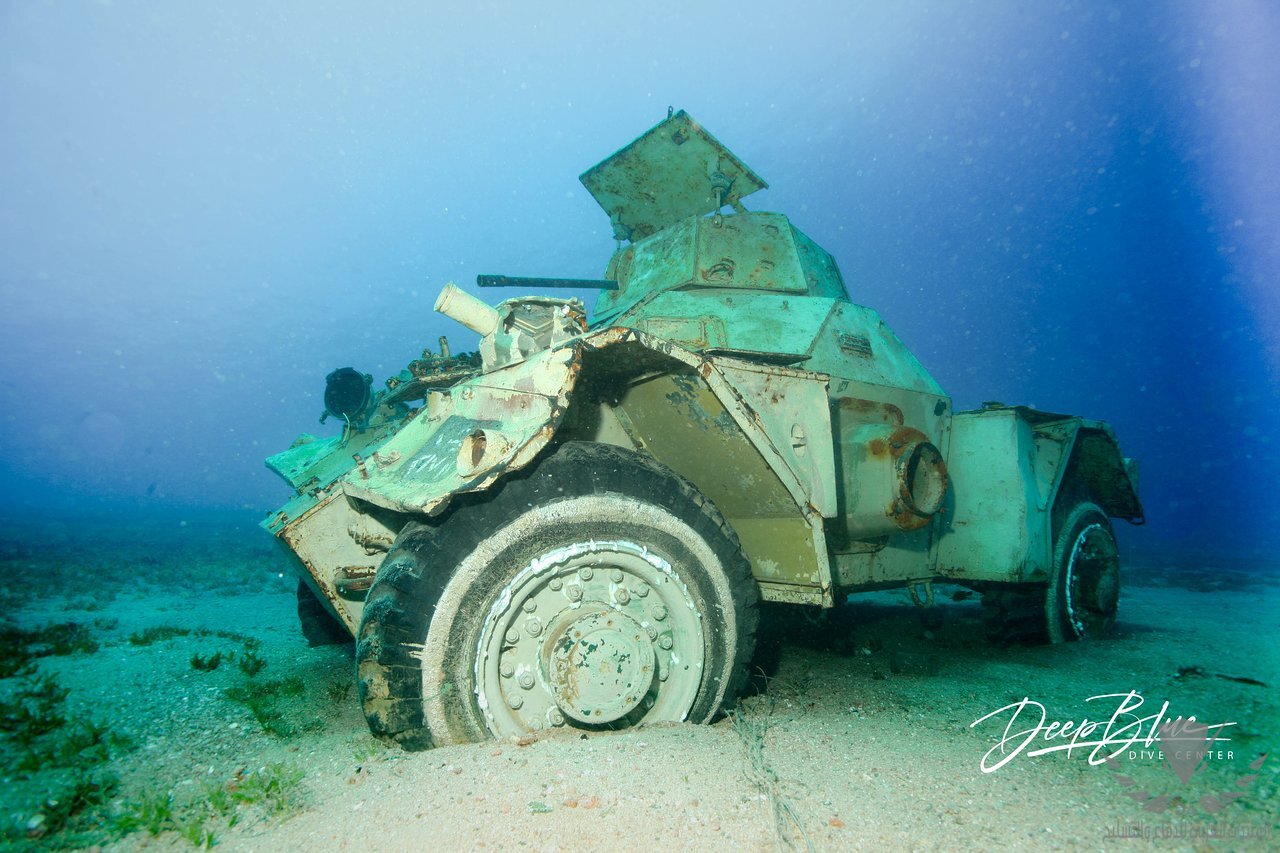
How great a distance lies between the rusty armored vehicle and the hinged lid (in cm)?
4

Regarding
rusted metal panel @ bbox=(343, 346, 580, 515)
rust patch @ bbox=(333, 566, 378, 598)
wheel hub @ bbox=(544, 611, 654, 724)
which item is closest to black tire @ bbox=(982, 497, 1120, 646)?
wheel hub @ bbox=(544, 611, 654, 724)

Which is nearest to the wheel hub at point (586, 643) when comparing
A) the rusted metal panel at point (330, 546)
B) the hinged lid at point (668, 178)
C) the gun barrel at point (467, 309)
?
the rusted metal panel at point (330, 546)

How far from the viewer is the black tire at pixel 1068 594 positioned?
4.50 meters

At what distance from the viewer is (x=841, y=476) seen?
3.31 meters

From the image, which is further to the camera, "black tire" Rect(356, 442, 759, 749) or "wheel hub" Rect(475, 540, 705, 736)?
"wheel hub" Rect(475, 540, 705, 736)

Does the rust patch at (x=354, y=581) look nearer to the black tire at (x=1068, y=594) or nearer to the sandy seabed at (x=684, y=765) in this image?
the sandy seabed at (x=684, y=765)

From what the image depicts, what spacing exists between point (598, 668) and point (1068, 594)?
4.33 meters

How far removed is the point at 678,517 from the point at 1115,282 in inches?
6393

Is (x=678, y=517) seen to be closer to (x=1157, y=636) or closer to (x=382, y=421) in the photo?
(x=382, y=421)

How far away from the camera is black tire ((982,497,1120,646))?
450 cm

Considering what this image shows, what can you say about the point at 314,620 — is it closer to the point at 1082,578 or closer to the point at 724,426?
the point at 724,426

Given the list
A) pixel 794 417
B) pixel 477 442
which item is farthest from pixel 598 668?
pixel 794 417

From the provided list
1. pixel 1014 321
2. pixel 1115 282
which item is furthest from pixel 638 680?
pixel 1014 321

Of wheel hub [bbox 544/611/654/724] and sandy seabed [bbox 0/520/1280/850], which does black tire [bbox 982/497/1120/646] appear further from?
Answer: wheel hub [bbox 544/611/654/724]
